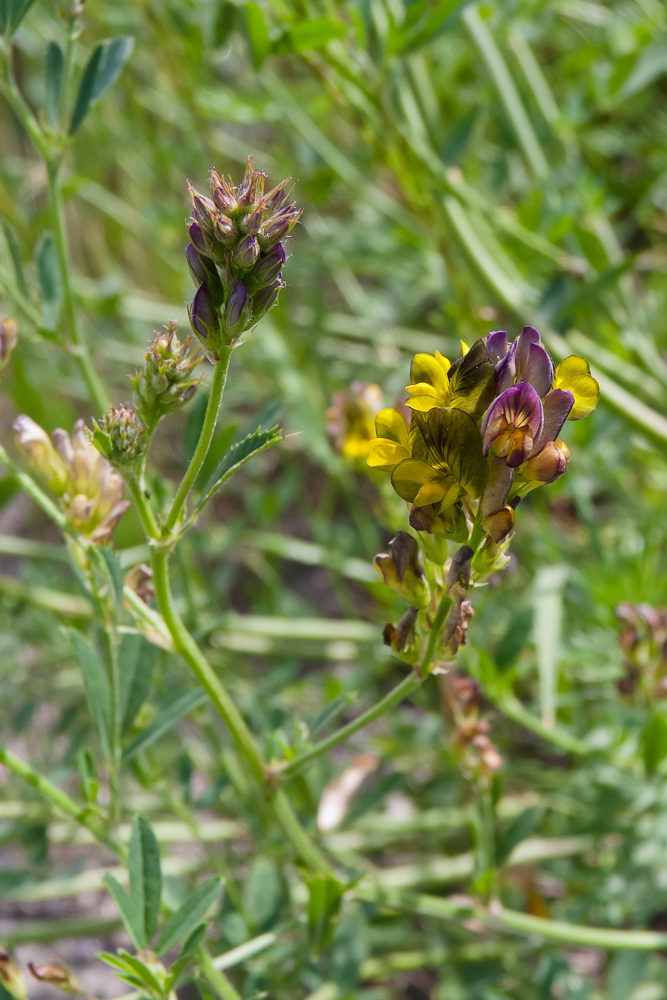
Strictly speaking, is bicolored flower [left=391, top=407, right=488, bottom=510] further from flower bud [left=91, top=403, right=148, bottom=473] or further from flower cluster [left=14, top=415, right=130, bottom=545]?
flower cluster [left=14, top=415, right=130, bottom=545]

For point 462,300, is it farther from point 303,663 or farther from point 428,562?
point 303,663

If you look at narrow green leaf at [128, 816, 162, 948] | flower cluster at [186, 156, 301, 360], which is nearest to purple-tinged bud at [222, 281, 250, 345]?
flower cluster at [186, 156, 301, 360]

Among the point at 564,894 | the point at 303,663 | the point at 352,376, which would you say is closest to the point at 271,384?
the point at 352,376

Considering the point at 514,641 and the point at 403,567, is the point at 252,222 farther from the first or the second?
the point at 514,641

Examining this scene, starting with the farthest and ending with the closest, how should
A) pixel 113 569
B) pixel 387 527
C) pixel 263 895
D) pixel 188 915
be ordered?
1. pixel 387 527
2. pixel 263 895
3. pixel 188 915
4. pixel 113 569

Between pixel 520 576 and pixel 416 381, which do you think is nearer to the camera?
pixel 416 381

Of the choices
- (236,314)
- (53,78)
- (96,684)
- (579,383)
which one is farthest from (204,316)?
(53,78)
